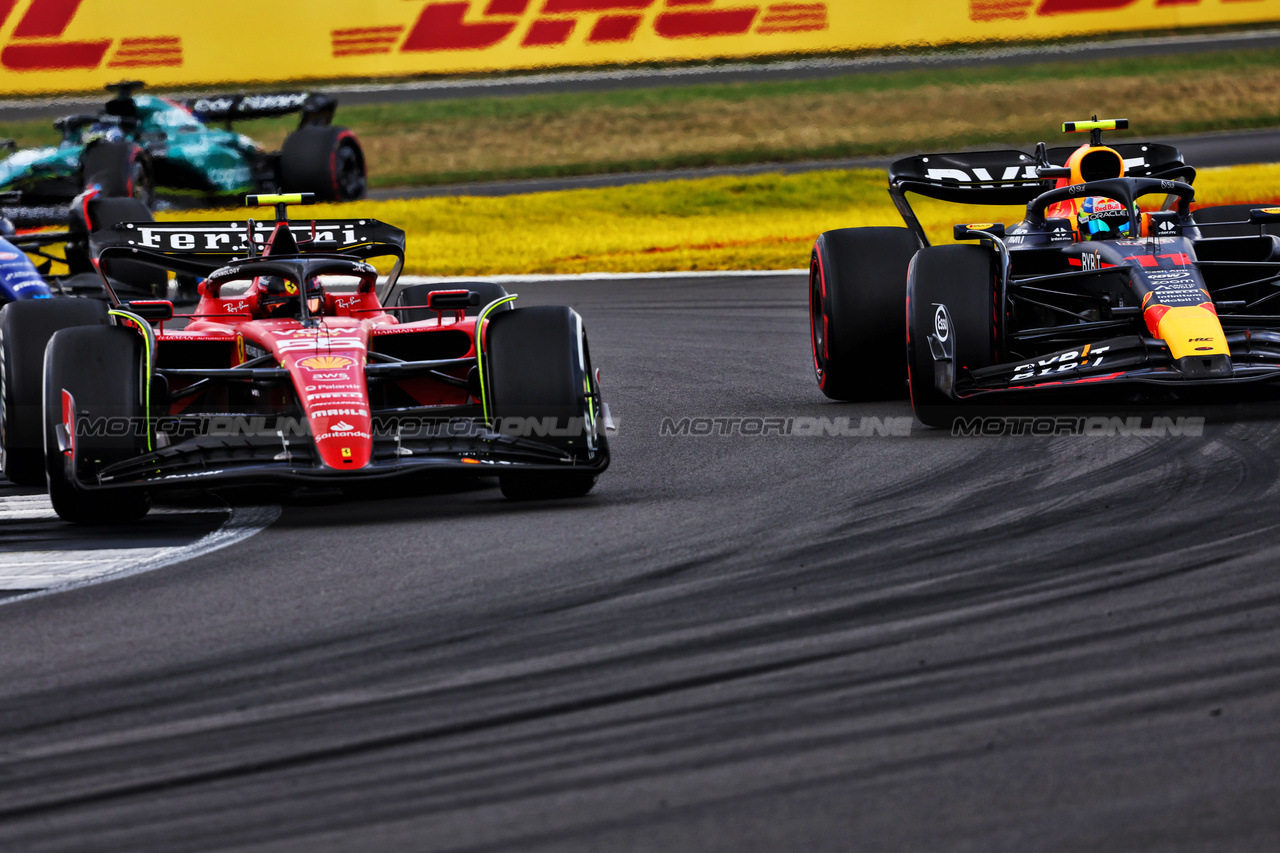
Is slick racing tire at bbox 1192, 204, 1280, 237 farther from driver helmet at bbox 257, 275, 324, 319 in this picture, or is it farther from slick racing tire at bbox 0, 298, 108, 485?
slick racing tire at bbox 0, 298, 108, 485

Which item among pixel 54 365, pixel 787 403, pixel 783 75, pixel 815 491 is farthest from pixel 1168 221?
pixel 783 75

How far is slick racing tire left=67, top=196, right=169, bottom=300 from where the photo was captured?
49.0ft

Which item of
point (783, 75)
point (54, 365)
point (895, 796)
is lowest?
point (895, 796)

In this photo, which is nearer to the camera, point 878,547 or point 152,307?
point 878,547

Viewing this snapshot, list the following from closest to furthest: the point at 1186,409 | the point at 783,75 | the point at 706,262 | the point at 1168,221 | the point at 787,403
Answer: the point at 1186,409
the point at 1168,221
the point at 787,403
the point at 706,262
the point at 783,75

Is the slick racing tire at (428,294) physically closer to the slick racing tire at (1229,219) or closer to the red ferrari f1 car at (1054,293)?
the red ferrari f1 car at (1054,293)

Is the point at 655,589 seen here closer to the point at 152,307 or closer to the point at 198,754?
the point at 198,754

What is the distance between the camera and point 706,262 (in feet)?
67.3

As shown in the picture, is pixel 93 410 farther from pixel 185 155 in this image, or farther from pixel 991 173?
pixel 185 155

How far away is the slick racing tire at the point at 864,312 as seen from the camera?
34.7ft

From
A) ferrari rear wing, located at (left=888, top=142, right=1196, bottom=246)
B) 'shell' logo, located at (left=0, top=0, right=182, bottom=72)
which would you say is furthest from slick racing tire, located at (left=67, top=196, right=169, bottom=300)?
'shell' logo, located at (left=0, top=0, right=182, bottom=72)

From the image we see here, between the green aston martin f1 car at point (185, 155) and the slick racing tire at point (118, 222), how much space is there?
5.55m

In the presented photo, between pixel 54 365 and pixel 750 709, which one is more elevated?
pixel 54 365

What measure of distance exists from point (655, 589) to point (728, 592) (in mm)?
242
